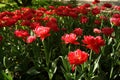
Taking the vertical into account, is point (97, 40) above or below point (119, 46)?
above

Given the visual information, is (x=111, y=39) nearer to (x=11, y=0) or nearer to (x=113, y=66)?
(x=113, y=66)

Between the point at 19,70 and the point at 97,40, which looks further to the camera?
the point at 19,70

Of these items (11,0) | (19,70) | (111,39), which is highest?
(111,39)

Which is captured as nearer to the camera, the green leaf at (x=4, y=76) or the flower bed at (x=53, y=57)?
the green leaf at (x=4, y=76)

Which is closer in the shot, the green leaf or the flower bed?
the green leaf

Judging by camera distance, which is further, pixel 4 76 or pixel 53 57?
pixel 53 57

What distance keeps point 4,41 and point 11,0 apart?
30.5ft

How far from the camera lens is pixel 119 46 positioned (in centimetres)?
414

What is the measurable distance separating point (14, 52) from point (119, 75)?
1.42 m

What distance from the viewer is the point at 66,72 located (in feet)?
11.1

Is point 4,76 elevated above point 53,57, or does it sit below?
above

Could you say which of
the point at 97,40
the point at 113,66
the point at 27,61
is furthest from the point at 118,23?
the point at 27,61

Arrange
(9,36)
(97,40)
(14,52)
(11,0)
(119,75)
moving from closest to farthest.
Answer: (97,40)
(119,75)
(14,52)
(9,36)
(11,0)

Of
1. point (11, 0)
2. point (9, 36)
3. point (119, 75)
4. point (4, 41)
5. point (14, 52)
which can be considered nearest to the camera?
point (119, 75)
